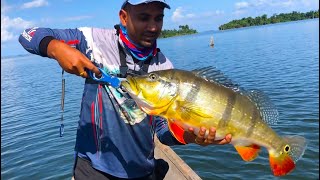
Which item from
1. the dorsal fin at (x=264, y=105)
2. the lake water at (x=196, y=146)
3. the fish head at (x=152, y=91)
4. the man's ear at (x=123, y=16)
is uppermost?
the man's ear at (x=123, y=16)

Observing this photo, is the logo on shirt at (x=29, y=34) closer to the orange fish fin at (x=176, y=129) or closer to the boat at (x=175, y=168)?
the orange fish fin at (x=176, y=129)

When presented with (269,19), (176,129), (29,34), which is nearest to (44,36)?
(29,34)

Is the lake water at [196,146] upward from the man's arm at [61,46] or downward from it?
downward

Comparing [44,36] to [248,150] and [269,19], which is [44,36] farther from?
[269,19]

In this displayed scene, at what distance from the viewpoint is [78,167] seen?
3.93 meters

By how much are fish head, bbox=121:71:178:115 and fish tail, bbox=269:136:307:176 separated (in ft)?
3.80

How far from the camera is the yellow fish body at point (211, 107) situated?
10.0 ft

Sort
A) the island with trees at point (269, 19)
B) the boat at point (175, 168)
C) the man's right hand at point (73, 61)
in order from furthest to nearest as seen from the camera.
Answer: the island with trees at point (269, 19) < the boat at point (175, 168) < the man's right hand at point (73, 61)

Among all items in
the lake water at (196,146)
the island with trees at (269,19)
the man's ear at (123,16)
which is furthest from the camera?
the island with trees at (269,19)

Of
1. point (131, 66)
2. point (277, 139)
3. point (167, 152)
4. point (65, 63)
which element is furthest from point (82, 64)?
point (167, 152)

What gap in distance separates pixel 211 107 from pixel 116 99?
1186mm

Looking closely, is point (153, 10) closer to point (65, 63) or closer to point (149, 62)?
point (149, 62)

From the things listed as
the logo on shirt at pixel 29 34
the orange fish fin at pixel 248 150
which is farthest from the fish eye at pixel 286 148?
the logo on shirt at pixel 29 34

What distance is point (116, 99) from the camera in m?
3.78
